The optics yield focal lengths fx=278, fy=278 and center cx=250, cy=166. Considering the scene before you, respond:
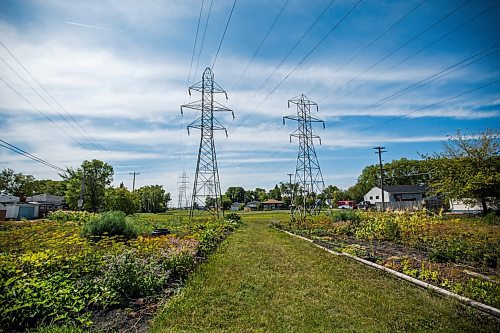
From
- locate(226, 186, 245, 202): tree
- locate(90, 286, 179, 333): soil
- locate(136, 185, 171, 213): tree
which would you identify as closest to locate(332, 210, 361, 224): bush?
locate(90, 286, 179, 333): soil

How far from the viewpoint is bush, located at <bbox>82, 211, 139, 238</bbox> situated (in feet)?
32.6

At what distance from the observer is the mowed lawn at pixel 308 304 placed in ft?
13.5

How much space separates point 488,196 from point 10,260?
30.8 meters

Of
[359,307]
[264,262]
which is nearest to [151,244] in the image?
[264,262]

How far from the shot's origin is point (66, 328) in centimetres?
373

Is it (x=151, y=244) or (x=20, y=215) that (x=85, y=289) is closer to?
(x=151, y=244)

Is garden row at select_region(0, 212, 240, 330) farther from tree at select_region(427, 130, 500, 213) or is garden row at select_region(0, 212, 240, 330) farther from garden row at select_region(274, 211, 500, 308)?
tree at select_region(427, 130, 500, 213)

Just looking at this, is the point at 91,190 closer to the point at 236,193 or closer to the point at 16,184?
the point at 16,184

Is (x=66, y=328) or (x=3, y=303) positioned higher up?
(x=3, y=303)

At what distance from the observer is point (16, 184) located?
68688mm

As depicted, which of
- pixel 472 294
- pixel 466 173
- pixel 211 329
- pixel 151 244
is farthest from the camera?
pixel 466 173

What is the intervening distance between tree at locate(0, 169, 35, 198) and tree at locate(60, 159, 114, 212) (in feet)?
62.9

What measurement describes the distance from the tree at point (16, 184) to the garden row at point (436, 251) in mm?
75888

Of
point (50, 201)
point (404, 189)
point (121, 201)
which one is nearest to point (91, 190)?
point (50, 201)
